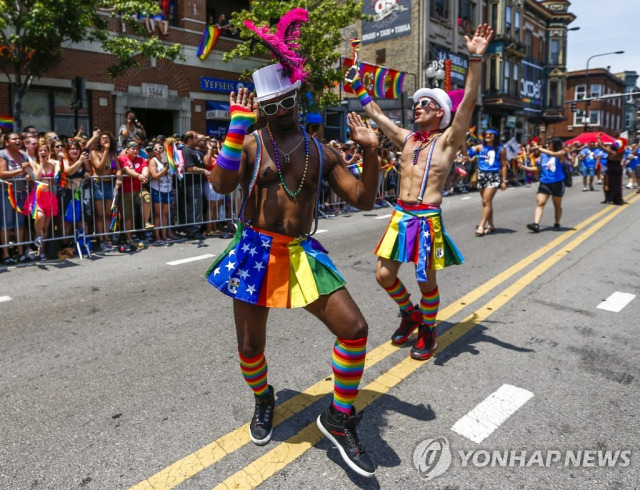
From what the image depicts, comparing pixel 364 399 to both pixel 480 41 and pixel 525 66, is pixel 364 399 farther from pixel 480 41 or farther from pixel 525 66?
pixel 525 66

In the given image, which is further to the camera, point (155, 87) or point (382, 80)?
point (382, 80)

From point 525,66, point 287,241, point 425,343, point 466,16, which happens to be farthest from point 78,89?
point 525,66

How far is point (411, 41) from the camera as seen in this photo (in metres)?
28.7

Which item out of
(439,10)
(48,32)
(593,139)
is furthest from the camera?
(439,10)

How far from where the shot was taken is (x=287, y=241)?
2.72m

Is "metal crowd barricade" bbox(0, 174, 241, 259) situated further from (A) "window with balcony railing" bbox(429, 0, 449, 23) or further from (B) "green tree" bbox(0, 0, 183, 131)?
(A) "window with balcony railing" bbox(429, 0, 449, 23)

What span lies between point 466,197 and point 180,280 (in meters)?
13.1

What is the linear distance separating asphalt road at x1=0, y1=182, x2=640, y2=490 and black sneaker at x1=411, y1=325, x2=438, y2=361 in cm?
9

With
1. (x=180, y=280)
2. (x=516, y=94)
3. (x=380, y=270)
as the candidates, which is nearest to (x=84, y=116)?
(x=180, y=280)

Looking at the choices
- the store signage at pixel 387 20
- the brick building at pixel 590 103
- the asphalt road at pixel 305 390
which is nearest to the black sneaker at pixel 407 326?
the asphalt road at pixel 305 390

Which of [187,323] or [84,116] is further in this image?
[84,116]

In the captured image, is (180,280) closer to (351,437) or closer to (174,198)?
(174,198)

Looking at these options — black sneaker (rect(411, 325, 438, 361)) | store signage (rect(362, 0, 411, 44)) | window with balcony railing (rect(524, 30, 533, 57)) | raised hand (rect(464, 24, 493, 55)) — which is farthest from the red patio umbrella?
window with balcony railing (rect(524, 30, 533, 57))

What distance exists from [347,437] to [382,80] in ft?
88.3
